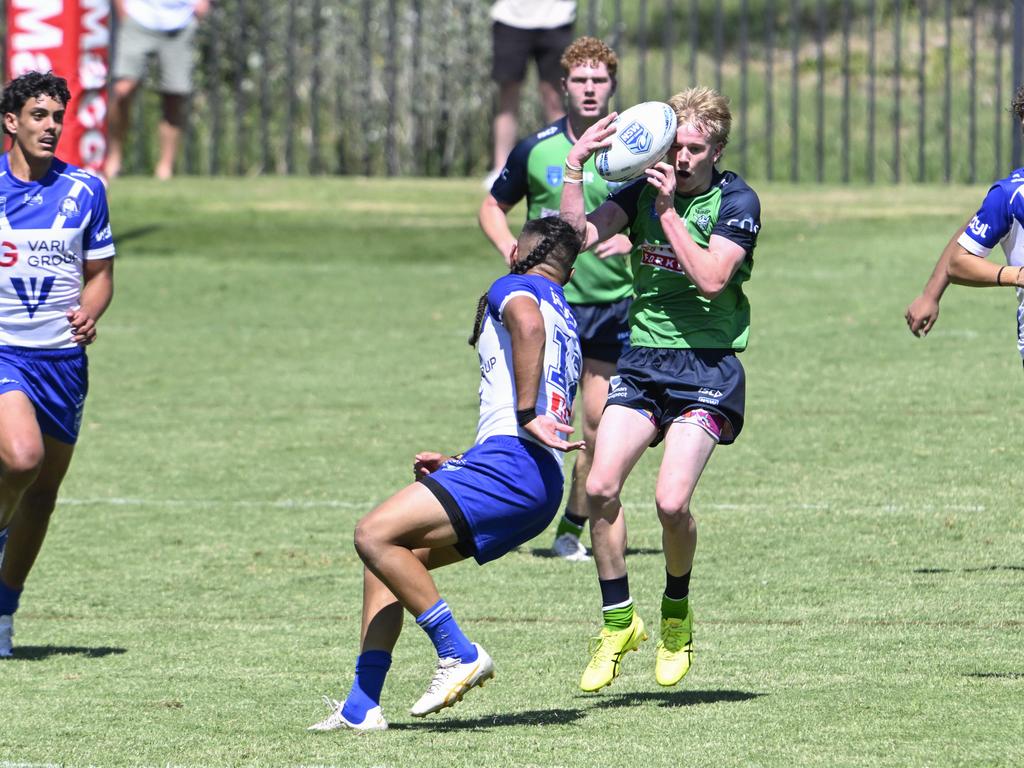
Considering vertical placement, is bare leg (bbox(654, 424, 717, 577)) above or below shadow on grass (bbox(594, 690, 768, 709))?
above

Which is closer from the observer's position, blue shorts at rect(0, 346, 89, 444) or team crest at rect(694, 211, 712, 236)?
team crest at rect(694, 211, 712, 236)

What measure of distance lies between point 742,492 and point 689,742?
15.6ft

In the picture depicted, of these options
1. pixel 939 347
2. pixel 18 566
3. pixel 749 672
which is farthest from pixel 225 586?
pixel 939 347

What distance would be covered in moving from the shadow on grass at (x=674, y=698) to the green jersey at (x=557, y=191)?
9.51ft

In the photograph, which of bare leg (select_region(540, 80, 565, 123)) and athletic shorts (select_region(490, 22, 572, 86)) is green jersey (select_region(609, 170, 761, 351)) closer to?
bare leg (select_region(540, 80, 565, 123))

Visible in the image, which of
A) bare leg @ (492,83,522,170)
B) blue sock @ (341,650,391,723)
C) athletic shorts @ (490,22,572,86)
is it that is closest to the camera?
blue sock @ (341,650,391,723)

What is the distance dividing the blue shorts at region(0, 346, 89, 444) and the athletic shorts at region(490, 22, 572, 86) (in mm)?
10378

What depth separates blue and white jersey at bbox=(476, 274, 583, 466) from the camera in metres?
6.57

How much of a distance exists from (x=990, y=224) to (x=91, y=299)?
3685 mm

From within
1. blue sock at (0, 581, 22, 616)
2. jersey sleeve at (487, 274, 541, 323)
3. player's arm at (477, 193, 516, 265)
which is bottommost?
blue sock at (0, 581, 22, 616)

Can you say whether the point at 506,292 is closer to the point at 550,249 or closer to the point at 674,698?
the point at 550,249

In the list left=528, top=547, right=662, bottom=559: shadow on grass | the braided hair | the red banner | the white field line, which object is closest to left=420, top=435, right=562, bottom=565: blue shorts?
the braided hair

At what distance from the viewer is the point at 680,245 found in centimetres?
690

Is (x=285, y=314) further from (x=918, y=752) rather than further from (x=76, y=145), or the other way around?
(x=918, y=752)
